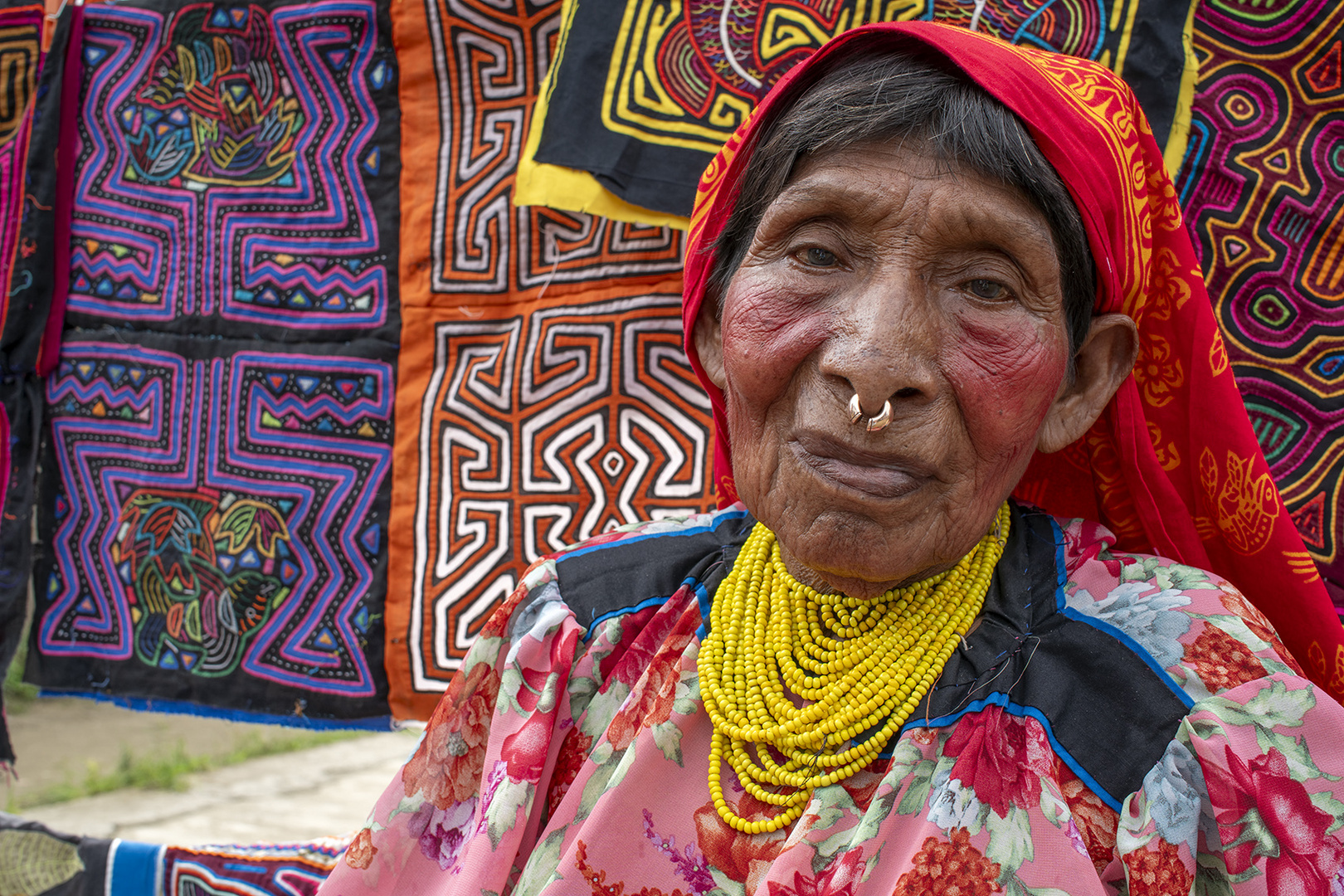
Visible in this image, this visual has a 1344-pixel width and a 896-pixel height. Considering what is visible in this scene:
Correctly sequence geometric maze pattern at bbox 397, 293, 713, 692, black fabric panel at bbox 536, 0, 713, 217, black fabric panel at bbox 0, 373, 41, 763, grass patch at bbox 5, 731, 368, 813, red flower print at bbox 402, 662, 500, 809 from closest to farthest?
1. red flower print at bbox 402, 662, 500, 809
2. black fabric panel at bbox 536, 0, 713, 217
3. geometric maze pattern at bbox 397, 293, 713, 692
4. black fabric panel at bbox 0, 373, 41, 763
5. grass patch at bbox 5, 731, 368, 813

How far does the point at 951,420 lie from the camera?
107 cm

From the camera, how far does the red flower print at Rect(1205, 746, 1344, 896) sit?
0.93 m

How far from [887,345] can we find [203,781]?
4.50 metres

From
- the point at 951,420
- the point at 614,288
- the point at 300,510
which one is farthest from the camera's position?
the point at 300,510

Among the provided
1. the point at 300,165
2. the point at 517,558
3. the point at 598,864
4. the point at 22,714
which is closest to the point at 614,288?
the point at 517,558

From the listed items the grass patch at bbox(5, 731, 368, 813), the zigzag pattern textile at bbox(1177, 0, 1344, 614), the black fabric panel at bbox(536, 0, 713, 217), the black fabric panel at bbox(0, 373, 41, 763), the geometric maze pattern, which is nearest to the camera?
the zigzag pattern textile at bbox(1177, 0, 1344, 614)

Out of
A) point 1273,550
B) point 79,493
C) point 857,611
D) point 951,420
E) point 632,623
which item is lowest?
point 79,493

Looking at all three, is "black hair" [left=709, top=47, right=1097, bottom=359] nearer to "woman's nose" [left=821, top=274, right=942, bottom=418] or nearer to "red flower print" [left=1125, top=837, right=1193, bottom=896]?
"woman's nose" [left=821, top=274, right=942, bottom=418]

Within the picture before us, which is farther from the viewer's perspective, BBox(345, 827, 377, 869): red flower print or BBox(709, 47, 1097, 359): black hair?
BBox(345, 827, 377, 869): red flower print

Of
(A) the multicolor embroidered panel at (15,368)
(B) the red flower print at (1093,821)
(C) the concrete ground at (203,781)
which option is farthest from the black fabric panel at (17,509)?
(B) the red flower print at (1093,821)

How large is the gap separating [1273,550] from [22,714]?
19.4 ft

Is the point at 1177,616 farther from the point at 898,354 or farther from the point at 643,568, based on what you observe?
the point at 643,568

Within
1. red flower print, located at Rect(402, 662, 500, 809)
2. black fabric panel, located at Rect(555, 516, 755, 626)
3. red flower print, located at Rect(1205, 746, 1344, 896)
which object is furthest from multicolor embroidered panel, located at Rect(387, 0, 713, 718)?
red flower print, located at Rect(1205, 746, 1344, 896)

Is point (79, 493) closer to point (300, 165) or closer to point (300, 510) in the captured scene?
point (300, 510)
